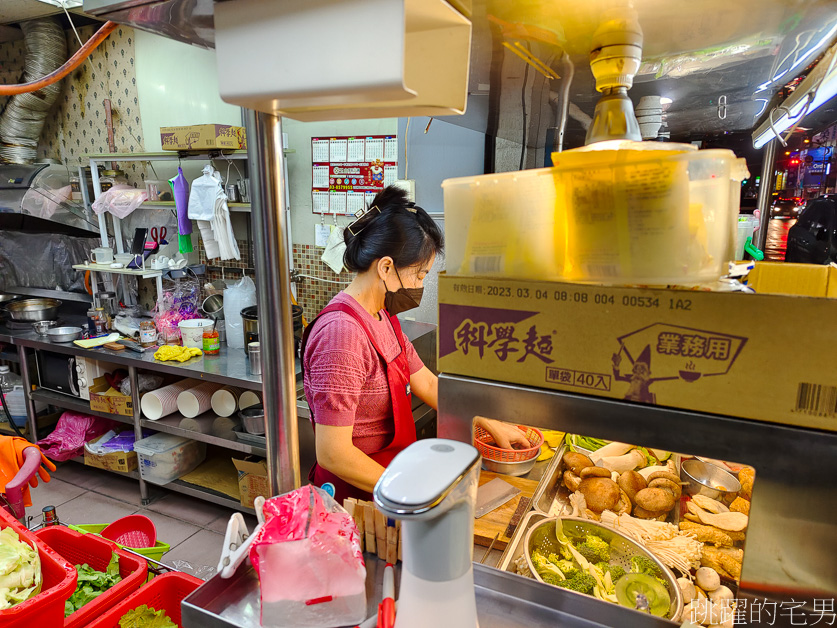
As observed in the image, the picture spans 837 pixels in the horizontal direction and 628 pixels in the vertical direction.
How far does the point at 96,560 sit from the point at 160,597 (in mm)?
290

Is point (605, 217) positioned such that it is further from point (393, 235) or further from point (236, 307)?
point (236, 307)

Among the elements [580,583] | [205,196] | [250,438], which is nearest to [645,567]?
[580,583]

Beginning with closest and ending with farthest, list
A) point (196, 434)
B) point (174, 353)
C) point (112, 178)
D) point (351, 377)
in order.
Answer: point (351, 377) → point (196, 434) → point (174, 353) → point (112, 178)

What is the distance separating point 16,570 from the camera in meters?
1.20

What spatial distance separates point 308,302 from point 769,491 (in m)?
3.54

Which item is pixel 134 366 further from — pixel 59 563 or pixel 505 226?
pixel 505 226

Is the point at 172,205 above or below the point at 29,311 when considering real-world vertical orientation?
above

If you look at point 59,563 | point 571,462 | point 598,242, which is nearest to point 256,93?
point 598,242

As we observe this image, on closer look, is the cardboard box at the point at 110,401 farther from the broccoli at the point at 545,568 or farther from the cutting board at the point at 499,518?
the broccoli at the point at 545,568

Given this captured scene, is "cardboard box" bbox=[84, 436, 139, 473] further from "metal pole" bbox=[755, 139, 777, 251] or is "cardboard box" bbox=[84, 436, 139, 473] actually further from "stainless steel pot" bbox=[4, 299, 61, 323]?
"metal pole" bbox=[755, 139, 777, 251]

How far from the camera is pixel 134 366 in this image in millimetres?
3389

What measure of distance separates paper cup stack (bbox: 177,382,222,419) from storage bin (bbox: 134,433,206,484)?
0.72 feet

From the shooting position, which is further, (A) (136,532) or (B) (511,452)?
(A) (136,532)

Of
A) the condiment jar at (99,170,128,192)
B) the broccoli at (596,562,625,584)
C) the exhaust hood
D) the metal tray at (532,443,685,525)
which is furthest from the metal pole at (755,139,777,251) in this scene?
the condiment jar at (99,170,128,192)
